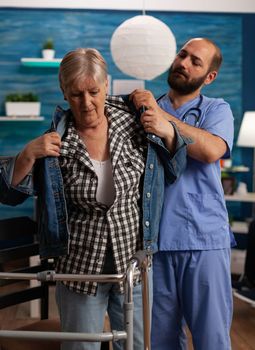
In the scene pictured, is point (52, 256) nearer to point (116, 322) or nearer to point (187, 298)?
point (116, 322)

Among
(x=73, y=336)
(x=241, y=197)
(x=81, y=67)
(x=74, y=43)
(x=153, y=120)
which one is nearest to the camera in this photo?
(x=73, y=336)

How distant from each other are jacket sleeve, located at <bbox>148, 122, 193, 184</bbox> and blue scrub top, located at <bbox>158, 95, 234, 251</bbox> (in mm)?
133

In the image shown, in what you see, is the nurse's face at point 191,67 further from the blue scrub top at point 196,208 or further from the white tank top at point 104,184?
the white tank top at point 104,184

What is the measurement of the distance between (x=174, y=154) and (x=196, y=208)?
289 millimetres

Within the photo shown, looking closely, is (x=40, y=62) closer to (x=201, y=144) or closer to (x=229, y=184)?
(x=229, y=184)

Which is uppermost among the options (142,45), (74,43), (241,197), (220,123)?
(74,43)

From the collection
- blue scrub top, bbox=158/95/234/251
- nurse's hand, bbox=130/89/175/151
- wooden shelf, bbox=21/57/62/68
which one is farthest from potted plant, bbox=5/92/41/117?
nurse's hand, bbox=130/89/175/151

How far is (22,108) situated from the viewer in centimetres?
494

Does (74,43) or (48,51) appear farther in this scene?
(74,43)

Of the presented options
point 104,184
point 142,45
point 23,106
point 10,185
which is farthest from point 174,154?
point 23,106

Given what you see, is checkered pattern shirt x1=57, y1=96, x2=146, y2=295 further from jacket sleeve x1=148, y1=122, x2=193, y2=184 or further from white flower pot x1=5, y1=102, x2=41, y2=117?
white flower pot x1=5, y1=102, x2=41, y2=117

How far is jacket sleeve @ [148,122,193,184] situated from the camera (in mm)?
1646

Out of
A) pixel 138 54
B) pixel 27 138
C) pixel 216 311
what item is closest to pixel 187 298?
pixel 216 311

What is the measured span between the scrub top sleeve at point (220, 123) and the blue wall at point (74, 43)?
10.7 ft
